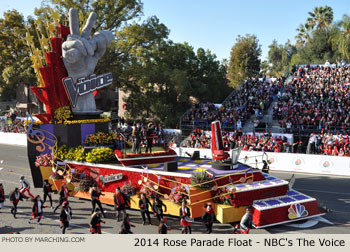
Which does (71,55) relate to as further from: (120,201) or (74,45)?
(120,201)

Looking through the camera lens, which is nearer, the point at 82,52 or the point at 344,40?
the point at 82,52

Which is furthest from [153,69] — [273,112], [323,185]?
[323,185]

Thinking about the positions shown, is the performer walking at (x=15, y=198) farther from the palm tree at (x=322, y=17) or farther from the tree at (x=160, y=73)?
the palm tree at (x=322, y=17)

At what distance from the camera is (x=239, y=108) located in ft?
116

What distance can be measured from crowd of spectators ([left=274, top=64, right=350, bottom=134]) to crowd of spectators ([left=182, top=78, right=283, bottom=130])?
1778 mm

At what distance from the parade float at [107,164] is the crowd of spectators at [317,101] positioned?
1513 centimetres

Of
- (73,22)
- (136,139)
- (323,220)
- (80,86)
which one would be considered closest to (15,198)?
(136,139)

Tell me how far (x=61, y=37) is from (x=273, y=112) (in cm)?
2258

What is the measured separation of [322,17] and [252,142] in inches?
2341

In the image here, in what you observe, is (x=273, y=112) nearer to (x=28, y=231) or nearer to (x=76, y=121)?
(x=76, y=121)

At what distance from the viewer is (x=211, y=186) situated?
1438 centimetres

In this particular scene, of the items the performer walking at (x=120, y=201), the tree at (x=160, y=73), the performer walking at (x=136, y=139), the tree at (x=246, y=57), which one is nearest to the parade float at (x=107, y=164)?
the performer walking at (x=136, y=139)

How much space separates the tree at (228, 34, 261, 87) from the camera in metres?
57.5

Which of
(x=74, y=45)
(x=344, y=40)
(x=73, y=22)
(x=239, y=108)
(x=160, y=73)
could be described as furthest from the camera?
(x=344, y=40)
